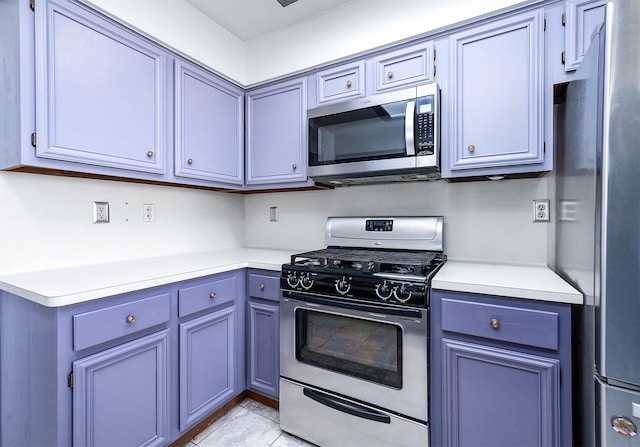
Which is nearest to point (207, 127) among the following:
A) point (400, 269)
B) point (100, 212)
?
point (100, 212)

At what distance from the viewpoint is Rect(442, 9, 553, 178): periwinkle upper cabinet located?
141 centimetres

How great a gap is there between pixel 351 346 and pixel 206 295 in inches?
30.9

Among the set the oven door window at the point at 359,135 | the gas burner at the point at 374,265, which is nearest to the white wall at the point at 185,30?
the oven door window at the point at 359,135

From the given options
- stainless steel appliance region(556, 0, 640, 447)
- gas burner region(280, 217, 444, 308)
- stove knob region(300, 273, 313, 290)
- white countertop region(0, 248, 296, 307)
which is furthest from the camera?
stove knob region(300, 273, 313, 290)

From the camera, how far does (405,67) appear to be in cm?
168

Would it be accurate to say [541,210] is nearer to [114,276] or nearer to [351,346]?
[351,346]

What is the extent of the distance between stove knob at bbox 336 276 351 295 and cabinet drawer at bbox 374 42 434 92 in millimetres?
1091

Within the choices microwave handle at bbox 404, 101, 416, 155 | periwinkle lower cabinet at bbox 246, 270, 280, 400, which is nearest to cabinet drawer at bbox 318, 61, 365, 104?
microwave handle at bbox 404, 101, 416, 155

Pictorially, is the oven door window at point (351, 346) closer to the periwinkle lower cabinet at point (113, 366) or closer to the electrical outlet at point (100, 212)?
the periwinkle lower cabinet at point (113, 366)

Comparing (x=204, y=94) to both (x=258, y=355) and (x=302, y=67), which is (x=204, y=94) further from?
(x=258, y=355)

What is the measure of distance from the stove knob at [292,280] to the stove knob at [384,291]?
0.43m

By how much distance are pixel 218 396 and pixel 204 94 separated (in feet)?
5.92

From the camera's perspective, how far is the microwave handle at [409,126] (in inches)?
61.8

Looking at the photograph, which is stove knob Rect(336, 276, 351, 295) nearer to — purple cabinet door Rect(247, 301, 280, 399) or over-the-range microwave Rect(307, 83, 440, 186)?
purple cabinet door Rect(247, 301, 280, 399)
